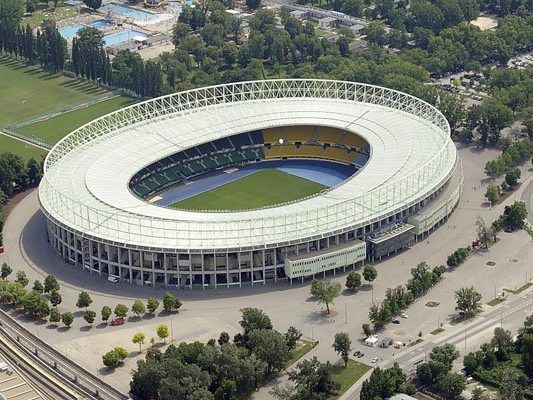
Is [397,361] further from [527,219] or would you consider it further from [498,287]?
[527,219]

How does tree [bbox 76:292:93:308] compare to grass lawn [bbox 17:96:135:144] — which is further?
grass lawn [bbox 17:96:135:144]

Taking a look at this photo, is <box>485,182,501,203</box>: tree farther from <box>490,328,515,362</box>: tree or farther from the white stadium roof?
<box>490,328,515,362</box>: tree

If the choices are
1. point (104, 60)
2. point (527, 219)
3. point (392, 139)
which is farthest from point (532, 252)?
point (104, 60)

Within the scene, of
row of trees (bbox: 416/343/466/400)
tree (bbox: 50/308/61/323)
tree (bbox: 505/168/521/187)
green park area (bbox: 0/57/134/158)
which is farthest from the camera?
green park area (bbox: 0/57/134/158)

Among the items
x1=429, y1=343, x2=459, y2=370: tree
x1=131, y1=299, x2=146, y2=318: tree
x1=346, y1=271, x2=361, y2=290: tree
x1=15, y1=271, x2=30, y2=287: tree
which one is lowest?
x1=15, y1=271, x2=30, y2=287: tree

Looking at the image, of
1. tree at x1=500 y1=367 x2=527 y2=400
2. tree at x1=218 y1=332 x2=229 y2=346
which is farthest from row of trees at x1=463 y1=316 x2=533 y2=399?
tree at x1=218 y1=332 x2=229 y2=346

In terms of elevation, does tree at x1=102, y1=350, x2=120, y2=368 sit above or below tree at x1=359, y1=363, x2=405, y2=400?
below

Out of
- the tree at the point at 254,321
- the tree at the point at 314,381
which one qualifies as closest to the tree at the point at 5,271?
the tree at the point at 254,321

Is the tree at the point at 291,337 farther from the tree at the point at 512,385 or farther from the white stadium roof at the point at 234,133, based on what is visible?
the tree at the point at 512,385

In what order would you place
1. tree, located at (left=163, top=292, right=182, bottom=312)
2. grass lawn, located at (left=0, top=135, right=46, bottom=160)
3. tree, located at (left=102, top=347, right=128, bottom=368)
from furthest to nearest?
1. grass lawn, located at (left=0, top=135, right=46, bottom=160)
2. tree, located at (left=163, top=292, right=182, bottom=312)
3. tree, located at (left=102, top=347, right=128, bottom=368)
